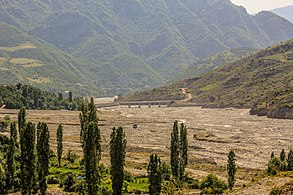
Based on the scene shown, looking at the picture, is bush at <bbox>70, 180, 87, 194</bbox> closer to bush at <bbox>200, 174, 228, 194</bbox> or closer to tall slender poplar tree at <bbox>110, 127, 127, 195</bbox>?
tall slender poplar tree at <bbox>110, 127, 127, 195</bbox>

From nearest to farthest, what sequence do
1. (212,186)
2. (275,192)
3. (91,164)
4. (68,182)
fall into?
(275,192) < (91,164) < (212,186) < (68,182)

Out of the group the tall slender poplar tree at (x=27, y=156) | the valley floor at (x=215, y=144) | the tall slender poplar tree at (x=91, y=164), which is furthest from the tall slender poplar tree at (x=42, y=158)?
the valley floor at (x=215, y=144)

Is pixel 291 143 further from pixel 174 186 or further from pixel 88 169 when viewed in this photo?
pixel 88 169

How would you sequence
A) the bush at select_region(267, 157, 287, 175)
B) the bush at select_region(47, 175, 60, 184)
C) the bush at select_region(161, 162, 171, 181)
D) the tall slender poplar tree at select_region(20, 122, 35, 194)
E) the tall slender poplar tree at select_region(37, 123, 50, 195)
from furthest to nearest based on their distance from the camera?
the bush at select_region(47, 175, 60, 184)
the bush at select_region(161, 162, 171, 181)
the bush at select_region(267, 157, 287, 175)
the tall slender poplar tree at select_region(37, 123, 50, 195)
the tall slender poplar tree at select_region(20, 122, 35, 194)

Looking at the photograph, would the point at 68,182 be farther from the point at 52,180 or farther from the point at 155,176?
the point at 155,176

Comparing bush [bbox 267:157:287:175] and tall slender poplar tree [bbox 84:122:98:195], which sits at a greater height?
tall slender poplar tree [bbox 84:122:98:195]

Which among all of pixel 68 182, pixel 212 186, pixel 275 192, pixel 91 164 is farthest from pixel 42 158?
pixel 275 192

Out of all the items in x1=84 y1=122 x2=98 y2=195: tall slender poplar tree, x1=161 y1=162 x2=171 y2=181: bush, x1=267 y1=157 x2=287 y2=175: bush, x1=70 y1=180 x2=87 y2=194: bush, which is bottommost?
x1=70 y1=180 x2=87 y2=194: bush

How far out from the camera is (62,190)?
83.8m

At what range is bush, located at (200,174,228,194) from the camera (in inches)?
2960

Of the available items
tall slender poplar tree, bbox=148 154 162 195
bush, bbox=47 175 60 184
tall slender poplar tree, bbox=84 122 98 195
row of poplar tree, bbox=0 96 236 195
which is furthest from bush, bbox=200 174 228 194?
bush, bbox=47 175 60 184

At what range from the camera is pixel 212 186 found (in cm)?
7894

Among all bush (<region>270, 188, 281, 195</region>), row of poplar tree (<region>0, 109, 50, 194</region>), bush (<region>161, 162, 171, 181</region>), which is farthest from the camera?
bush (<region>161, 162, 171, 181</region>)

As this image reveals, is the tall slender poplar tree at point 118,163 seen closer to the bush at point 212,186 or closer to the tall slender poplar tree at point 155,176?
the tall slender poplar tree at point 155,176
